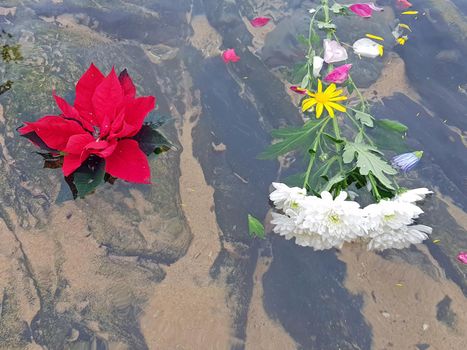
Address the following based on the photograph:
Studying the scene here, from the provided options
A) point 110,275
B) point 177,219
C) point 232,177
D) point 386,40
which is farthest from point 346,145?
point 386,40

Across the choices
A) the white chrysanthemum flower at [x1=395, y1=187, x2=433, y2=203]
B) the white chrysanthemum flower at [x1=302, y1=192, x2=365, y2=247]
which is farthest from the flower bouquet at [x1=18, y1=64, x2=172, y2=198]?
the white chrysanthemum flower at [x1=395, y1=187, x2=433, y2=203]

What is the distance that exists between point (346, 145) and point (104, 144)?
847mm

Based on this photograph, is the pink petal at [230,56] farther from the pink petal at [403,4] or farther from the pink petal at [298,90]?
the pink petal at [403,4]

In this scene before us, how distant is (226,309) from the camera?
1.51 m

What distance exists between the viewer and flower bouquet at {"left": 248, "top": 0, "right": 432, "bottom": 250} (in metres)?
1.26

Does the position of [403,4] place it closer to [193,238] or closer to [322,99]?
[322,99]

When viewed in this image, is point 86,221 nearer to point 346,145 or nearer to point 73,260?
point 73,260

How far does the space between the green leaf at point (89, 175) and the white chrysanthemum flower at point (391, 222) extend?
878mm

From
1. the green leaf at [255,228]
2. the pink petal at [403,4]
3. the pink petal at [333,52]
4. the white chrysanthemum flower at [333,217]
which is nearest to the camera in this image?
the white chrysanthemum flower at [333,217]

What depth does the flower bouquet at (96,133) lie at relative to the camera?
1.39 metres

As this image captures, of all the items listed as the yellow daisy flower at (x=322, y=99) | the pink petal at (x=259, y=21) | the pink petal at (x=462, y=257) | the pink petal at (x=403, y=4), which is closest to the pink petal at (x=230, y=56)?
the pink petal at (x=259, y=21)

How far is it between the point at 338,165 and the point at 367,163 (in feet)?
0.86

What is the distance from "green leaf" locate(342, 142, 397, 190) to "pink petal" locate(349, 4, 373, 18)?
107 centimetres

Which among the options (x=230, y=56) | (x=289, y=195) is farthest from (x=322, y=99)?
(x=289, y=195)
